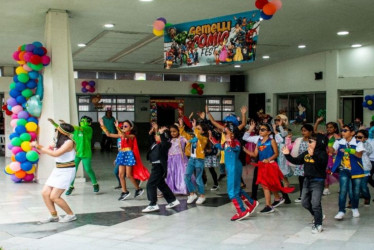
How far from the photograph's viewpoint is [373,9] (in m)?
9.83

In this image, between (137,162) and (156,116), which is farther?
(156,116)

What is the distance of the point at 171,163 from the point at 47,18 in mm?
4296

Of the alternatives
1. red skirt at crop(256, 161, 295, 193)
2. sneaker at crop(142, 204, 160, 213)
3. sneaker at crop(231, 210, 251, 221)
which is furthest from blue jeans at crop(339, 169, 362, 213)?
sneaker at crop(142, 204, 160, 213)

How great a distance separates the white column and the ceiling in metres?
0.36

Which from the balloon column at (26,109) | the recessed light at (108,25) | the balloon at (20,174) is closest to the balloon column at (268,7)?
the recessed light at (108,25)

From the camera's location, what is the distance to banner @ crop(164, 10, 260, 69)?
7535 millimetres

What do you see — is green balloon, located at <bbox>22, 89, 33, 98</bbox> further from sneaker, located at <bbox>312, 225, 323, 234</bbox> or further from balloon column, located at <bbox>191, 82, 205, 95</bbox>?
balloon column, located at <bbox>191, 82, 205, 95</bbox>

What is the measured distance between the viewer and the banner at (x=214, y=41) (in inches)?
297

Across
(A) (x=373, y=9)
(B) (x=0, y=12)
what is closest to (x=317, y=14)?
(A) (x=373, y=9)

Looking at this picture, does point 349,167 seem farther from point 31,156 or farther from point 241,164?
point 31,156

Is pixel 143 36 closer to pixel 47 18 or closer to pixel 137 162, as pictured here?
pixel 47 18

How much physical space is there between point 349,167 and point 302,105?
37.3ft

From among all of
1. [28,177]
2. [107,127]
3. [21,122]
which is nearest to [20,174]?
[28,177]

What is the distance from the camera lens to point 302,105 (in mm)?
18016
